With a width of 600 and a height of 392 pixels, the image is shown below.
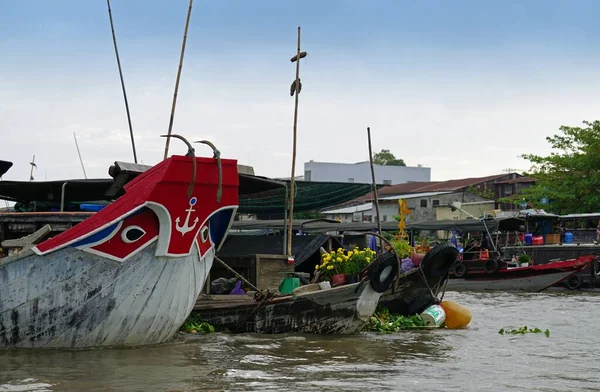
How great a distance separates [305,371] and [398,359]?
126cm

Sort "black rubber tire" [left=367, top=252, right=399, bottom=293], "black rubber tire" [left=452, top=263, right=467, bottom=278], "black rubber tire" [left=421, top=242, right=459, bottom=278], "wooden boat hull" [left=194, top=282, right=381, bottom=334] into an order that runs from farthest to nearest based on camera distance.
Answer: "black rubber tire" [left=452, top=263, right=467, bottom=278]
"black rubber tire" [left=421, top=242, right=459, bottom=278]
"wooden boat hull" [left=194, top=282, right=381, bottom=334]
"black rubber tire" [left=367, top=252, right=399, bottom=293]

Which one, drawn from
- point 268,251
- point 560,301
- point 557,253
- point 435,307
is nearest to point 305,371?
point 435,307

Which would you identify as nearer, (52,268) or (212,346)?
(52,268)

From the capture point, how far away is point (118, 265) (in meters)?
7.70

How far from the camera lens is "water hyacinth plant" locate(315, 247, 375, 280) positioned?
32.8 feet

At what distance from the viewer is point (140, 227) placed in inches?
302

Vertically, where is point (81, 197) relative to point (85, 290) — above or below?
above

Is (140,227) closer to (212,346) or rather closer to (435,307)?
(212,346)

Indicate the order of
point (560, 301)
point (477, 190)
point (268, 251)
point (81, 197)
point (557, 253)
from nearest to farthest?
point (81, 197), point (268, 251), point (560, 301), point (557, 253), point (477, 190)

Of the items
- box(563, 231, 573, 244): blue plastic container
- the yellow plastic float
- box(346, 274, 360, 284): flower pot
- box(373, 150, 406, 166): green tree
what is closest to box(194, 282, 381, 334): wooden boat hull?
box(346, 274, 360, 284): flower pot

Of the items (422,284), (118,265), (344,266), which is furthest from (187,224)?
(422,284)

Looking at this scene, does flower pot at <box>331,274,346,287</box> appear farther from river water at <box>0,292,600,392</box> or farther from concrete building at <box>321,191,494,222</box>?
concrete building at <box>321,191,494,222</box>

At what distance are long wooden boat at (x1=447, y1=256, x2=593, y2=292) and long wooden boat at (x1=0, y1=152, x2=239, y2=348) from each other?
15.5 metres

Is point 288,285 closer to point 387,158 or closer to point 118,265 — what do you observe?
point 118,265
